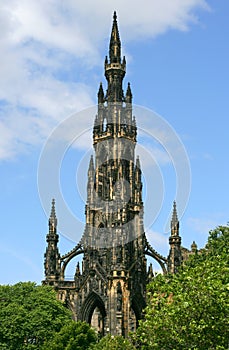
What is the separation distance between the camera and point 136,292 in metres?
81.9

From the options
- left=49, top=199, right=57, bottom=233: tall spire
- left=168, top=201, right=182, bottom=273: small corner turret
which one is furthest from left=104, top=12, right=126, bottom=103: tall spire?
left=168, top=201, right=182, bottom=273: small corner turret

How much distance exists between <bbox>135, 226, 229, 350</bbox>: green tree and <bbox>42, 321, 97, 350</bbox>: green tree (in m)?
15.0

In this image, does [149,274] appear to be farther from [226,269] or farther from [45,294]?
[226,269]

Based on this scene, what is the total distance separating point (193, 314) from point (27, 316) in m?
30.9

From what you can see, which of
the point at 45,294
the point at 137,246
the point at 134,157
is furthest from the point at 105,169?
the point at 45,294

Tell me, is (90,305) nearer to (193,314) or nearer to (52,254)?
(52,254)

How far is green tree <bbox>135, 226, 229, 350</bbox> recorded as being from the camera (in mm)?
33938

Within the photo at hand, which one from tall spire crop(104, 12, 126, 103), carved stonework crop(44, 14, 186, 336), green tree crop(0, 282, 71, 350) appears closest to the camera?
green tree crop(0, 282, 71, 350)

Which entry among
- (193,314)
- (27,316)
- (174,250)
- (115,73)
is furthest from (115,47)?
(193,314)

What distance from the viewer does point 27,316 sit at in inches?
2473

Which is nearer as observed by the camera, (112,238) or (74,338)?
(74,338)

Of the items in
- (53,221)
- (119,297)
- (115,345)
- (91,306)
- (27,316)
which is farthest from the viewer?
(53,221)

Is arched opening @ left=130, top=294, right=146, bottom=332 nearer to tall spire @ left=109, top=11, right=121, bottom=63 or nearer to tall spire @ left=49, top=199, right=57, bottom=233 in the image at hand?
tall spire @ left=49, top=199, right=57, bottom=233

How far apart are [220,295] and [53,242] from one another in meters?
52.4
